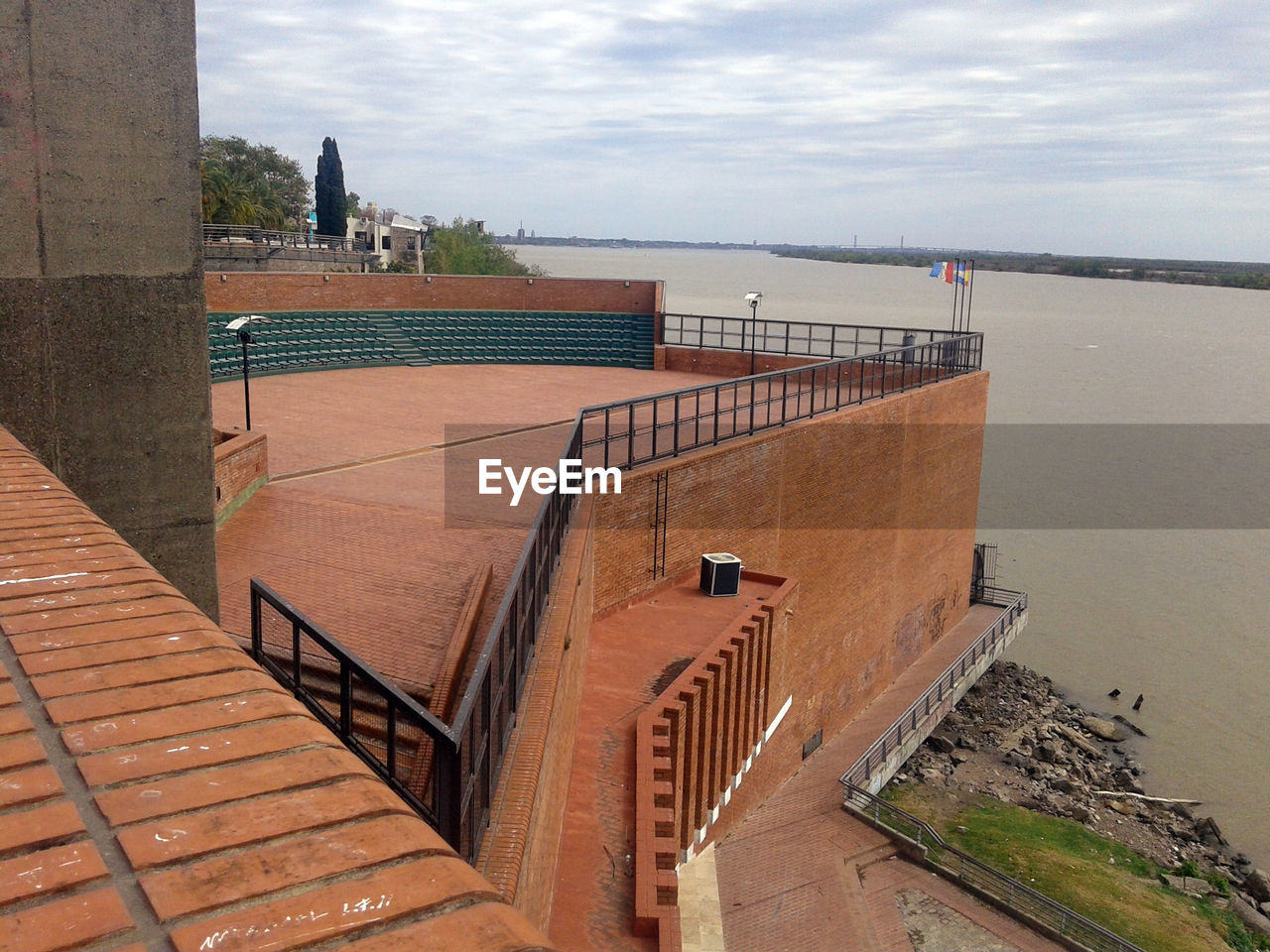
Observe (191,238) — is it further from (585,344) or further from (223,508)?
(585,344)

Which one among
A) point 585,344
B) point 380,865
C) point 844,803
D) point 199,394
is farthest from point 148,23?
point 585,344

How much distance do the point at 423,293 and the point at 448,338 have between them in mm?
1270

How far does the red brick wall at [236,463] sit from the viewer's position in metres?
10.3

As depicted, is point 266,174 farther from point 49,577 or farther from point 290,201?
point 49,577

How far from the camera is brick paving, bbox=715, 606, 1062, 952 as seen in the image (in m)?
14.1

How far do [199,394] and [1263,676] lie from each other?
92.1ft

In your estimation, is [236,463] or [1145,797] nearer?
[236,463]

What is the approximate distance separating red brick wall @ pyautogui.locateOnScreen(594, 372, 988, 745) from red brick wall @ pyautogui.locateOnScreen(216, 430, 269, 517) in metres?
3.47

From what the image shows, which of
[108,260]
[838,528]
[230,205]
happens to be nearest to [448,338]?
[838,528]

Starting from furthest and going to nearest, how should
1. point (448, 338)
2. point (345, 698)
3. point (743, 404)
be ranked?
point (448, 338)
point (743, 404)
point (345, 698)

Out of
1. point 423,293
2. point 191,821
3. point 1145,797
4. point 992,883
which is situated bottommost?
point 1145,797

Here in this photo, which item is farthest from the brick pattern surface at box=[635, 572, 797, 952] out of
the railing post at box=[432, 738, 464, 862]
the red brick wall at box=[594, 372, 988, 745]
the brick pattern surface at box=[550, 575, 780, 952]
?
the railing post at box=[432, 738, 464, 862]

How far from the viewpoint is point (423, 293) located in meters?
25.5

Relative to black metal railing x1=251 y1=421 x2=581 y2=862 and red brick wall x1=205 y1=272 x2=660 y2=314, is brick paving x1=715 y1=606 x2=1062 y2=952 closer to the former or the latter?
black metal railing x1=251 y1=421 x2=581 y2=862
